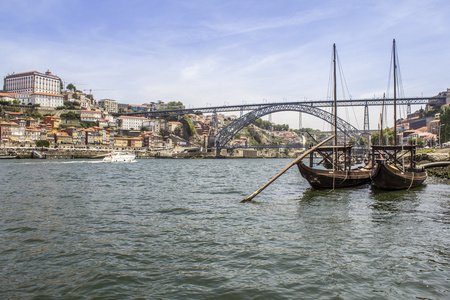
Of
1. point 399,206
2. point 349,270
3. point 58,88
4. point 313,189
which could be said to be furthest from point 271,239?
point 58,88

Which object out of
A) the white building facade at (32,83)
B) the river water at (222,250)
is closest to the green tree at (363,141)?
the river water at (222,250)

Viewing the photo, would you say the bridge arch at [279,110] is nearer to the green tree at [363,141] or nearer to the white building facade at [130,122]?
the green tree at [363,141]

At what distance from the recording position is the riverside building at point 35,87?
92312mm

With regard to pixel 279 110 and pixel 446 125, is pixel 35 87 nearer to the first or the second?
pixel 279 110

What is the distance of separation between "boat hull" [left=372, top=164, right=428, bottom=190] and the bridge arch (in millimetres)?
50105

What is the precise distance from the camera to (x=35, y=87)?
96.8 meters

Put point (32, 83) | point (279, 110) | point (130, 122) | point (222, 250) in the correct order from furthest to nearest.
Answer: point (130, 122)
point (32, 83)
point (279, 110)
point (222, 250)

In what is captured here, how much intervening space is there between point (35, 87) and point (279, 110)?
7087 cm

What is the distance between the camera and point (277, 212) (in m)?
10.3

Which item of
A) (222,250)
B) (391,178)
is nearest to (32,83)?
(391,178)

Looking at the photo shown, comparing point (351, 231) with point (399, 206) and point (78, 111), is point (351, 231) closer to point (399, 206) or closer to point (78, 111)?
point (399, 206)

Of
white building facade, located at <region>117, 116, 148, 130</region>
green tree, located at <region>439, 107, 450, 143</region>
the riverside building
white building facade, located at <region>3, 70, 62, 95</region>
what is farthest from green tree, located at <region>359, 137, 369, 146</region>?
white building facade, located at <region>3, 70, 62, 95</region>

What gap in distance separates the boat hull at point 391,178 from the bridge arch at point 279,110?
50.1m

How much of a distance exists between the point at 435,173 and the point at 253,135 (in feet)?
372
